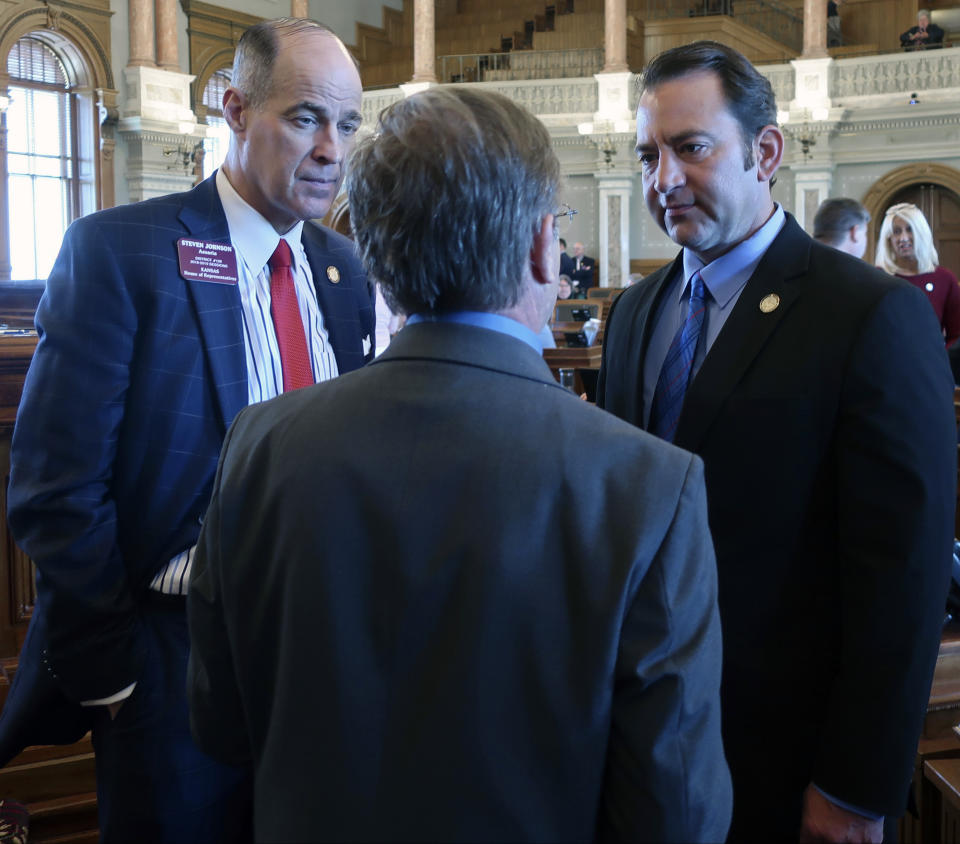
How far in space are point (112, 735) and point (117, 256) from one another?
734mm

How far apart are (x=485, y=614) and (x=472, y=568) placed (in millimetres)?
44

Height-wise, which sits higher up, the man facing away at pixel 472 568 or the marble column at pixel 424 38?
the marble column at pixel 424 38

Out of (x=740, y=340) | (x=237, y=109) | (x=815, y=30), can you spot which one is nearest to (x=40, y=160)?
(x=815, y=30)

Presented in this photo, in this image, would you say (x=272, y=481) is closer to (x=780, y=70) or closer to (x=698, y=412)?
(x=698, y=412)

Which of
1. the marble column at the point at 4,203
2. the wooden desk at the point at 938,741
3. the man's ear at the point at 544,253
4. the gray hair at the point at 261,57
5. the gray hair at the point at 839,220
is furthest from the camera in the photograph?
the marble column at the point at 4,203

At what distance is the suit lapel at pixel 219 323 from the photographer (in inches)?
64.0

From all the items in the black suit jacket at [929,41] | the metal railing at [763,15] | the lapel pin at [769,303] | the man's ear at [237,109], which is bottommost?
the lapel pin at [769,303]

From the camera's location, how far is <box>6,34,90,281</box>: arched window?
47.2 feet

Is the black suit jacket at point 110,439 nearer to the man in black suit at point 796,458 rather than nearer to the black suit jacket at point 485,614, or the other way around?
the black suit jacket at point 485,614

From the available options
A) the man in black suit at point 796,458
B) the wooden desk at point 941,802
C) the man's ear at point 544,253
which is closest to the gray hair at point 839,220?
→ the wooden desk at point 941,802

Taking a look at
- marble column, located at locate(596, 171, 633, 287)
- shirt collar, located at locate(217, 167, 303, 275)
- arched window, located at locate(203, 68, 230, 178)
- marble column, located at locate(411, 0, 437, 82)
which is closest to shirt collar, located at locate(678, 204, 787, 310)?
shirt collar, located at locate(217, 167, 303, 275)

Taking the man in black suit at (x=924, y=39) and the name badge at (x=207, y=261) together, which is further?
the man in black suit at (x=924, y=39)

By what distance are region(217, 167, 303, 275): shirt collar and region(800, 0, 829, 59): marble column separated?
14.8 meters

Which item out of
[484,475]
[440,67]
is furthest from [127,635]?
[440,67]
